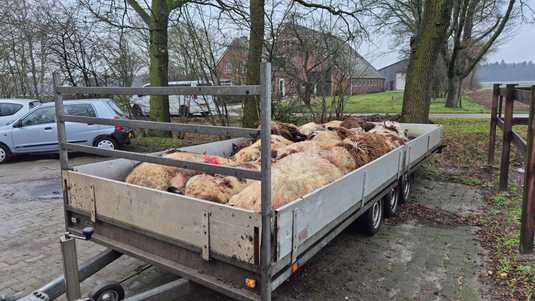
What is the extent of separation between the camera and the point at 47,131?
1015cm

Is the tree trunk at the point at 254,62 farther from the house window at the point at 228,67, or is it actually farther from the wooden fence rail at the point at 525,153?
the wooden fence rail at the point at 525,153

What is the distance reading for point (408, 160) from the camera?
536 cm

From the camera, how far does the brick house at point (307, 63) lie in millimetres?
12188

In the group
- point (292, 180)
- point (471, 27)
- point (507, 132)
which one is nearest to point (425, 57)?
point (507, 132)

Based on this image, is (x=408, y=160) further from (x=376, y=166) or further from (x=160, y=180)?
(x=160, y=180)

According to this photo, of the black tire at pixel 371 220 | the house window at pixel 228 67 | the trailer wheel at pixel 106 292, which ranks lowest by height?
the black tire at pixel 371 220

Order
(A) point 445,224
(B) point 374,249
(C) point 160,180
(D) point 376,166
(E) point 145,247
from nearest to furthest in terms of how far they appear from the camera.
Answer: (E) point 145,247
(C) point 160,180
(D) point 376,166
(B) point 374,249
(A) point 445,224

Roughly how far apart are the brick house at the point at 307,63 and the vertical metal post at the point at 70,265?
32.7ft

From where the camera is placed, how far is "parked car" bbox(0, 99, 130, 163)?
33.0 feet

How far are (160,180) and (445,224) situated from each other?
390 cm

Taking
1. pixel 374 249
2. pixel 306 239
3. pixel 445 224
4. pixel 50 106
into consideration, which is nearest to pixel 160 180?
pixel 306 239

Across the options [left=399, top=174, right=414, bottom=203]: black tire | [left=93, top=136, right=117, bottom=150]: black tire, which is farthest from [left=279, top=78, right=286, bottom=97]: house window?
[left=399, top=174, right=414, bottom=203]: black tire

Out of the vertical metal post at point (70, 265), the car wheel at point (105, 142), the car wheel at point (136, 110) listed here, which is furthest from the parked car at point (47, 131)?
the vertical metal post at point (70, 265)

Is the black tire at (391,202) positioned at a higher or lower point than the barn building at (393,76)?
lower
